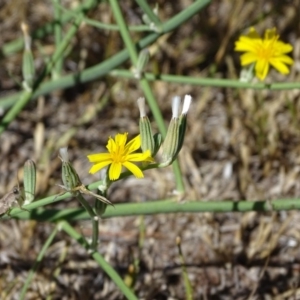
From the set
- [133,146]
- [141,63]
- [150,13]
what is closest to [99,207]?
[133,146]

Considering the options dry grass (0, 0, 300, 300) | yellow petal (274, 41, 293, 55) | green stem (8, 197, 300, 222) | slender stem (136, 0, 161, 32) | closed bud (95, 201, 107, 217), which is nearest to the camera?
closed bud (95, 201, 107, 217)

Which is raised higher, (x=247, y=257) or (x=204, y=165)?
(x=204, y=165)

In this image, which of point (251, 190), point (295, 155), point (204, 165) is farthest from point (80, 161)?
point (295, 155)

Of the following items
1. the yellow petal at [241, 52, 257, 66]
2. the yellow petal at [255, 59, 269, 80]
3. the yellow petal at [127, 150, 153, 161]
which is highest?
the yellow petal at [241, 52, 257, 66]

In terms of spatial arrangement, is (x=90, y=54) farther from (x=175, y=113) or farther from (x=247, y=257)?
(x=175, y=113)

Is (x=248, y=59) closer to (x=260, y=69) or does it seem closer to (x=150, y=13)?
(x=260, y=69)

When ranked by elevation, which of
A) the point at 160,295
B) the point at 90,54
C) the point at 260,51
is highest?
the point at 90,54

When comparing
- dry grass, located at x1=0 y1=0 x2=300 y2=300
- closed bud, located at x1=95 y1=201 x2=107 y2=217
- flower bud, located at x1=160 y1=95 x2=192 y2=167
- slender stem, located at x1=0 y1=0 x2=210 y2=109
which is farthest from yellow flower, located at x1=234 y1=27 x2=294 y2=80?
closed bud, located at x1=95 y1=201 x2=107 y2=217

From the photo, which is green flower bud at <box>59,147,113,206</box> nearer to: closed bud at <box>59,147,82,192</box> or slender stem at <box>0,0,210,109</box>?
closed bud at <box>59,147,82,192</box>
